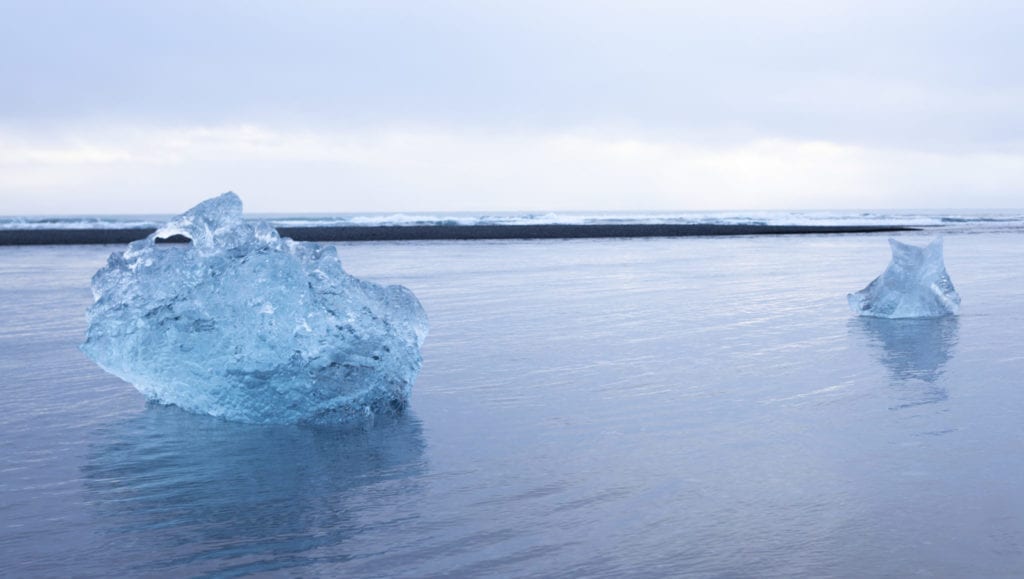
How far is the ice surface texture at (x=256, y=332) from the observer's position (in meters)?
5.68

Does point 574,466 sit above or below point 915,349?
below

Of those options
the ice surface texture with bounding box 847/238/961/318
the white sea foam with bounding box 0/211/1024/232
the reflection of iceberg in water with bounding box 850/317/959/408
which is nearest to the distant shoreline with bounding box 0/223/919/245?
the white sea foam with bounding box 0/211/1024/232

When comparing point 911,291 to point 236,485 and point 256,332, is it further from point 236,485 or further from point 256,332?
point 236,485

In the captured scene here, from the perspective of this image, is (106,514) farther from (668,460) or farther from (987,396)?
A: (987,396)

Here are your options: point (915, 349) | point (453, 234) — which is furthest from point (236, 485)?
point (453, 234)

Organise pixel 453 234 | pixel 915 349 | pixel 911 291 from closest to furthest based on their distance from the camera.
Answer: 1. pixel 915 349
2. pixel 911 291
3. pixel 453 234

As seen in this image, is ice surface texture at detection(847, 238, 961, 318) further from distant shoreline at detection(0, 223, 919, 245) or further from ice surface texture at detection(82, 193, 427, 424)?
distant shoreline at detection(0, 223, 919, 245)

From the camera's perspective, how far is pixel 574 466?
14.8 ft

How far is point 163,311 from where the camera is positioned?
235 inches

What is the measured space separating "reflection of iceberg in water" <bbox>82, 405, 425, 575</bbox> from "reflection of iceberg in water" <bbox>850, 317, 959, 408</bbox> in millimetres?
3391

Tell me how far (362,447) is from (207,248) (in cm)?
215

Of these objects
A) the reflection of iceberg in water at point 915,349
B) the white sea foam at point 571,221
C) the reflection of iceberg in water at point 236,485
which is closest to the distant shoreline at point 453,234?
the white sea foam at point 571,221

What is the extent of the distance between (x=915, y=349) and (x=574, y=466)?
4.74 meters

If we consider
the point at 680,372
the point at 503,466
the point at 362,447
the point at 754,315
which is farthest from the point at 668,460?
the point at 754,315
